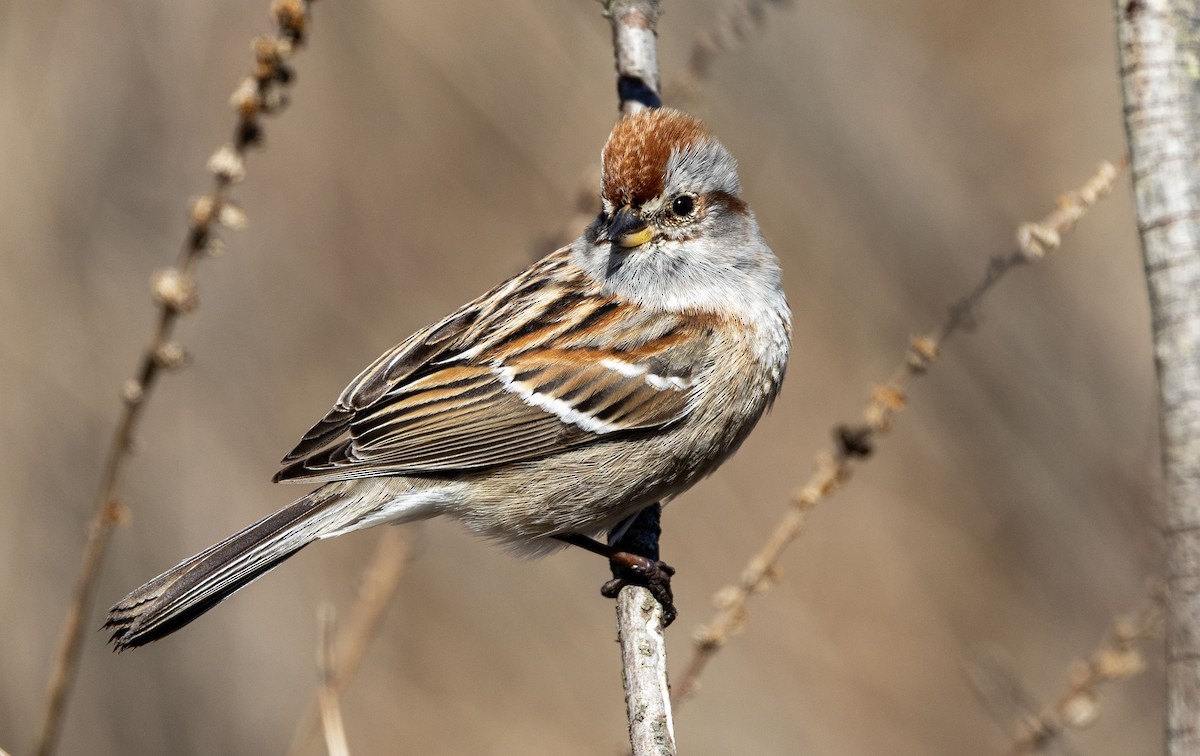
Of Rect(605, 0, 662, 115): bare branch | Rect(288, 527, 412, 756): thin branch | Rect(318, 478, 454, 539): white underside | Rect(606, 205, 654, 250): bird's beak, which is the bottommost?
Rect(288, 527, 412, 756): thin branch

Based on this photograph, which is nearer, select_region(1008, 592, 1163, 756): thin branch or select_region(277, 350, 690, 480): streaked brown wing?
select_region(1008, 592, 1163, 756): thin branch

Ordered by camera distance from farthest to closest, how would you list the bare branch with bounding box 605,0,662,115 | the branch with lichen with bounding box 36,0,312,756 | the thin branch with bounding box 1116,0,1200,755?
the bare branch with bounding box 605,0,662,115
the branch with lichen with bounding box 36,0,312,756
the thin branch with bounding box 1116,0,1200,755

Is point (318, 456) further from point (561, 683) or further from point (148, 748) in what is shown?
point (561, 683)

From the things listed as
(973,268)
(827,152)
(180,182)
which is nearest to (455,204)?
(180,182)

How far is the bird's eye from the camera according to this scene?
11.2 ft

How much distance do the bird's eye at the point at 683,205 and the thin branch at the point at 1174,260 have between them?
1517 millimetres

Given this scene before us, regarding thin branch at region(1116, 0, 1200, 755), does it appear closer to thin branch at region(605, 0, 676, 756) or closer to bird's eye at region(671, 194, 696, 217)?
thin branch at region(605, 0, 676, 756)

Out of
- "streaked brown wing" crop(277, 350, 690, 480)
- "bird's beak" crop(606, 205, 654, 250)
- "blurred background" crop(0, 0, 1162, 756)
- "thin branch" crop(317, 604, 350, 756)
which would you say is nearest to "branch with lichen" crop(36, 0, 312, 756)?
"thin branch" crop(317, 604, 350, 756)

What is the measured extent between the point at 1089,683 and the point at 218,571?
2302 millimetres

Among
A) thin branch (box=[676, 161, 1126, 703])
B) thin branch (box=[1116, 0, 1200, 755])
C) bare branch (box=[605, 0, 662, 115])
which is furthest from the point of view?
bare branch (box=[605, 0, 662, 115])

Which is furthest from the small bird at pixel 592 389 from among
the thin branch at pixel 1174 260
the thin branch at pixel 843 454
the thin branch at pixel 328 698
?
the thin branch at pixel 1174 260

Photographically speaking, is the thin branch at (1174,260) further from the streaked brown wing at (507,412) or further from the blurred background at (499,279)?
the streaked brown wing at (507,412)

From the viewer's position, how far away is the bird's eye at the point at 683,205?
11.2 feet

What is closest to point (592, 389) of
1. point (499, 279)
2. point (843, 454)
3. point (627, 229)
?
point (627, 229)
